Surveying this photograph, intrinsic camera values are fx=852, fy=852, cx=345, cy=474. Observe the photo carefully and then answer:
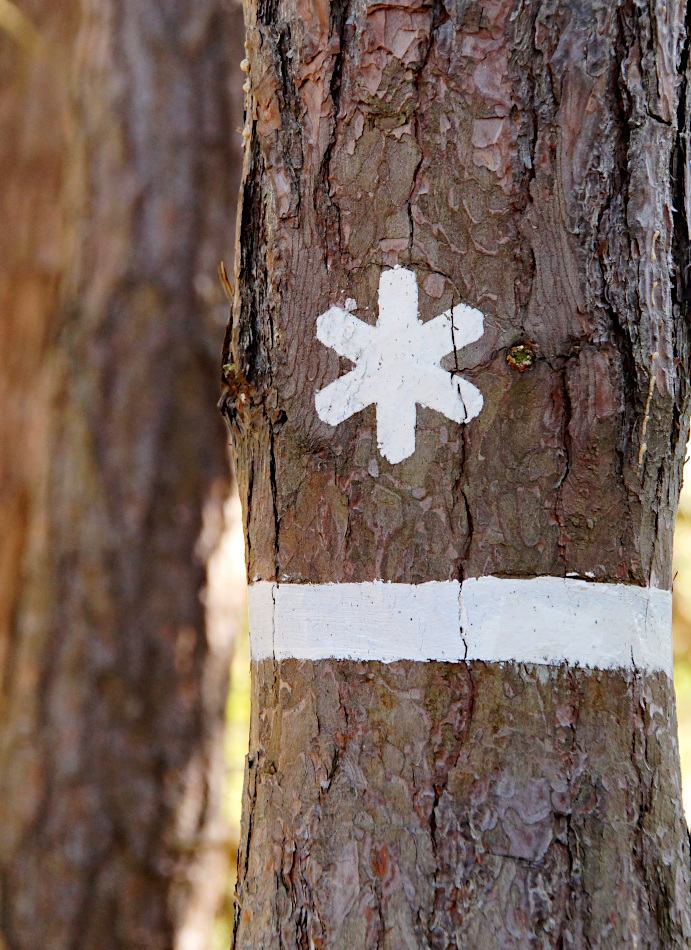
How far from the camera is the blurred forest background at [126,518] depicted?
2.81 metres

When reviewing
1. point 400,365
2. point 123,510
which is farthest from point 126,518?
point 400,365

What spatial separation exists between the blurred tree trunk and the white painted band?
1.89 metres

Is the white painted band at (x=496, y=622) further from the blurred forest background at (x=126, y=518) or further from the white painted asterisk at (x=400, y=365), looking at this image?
the blurred forest background at (x=126, y=518)

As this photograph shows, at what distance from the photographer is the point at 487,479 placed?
42.1 inches

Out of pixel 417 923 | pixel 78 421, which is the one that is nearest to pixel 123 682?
pixel 78 421

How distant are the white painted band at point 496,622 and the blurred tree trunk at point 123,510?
1.89 meters

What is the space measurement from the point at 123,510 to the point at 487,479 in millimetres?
2048

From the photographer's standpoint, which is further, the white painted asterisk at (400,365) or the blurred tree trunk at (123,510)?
the blurred tree trunk at (123,510)

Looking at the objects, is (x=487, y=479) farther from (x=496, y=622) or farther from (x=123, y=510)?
(x=123, y=510)

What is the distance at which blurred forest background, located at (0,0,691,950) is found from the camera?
2812 millimetres

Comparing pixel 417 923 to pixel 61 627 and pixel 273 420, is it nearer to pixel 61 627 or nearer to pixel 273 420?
pixel 273 420

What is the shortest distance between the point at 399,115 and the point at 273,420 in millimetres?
428

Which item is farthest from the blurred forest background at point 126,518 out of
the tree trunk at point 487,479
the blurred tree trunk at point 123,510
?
the tree trunk at point 487,479

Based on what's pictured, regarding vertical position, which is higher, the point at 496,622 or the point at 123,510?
the point at 123,510
